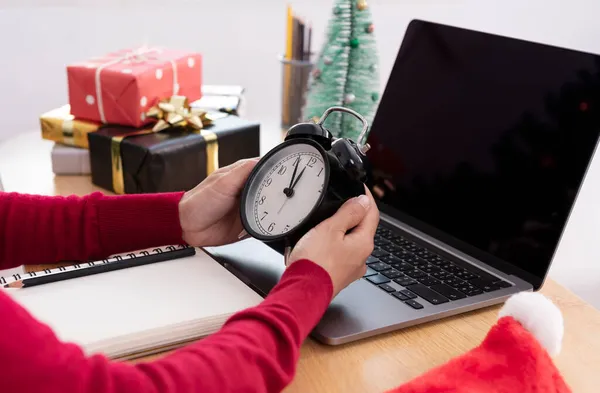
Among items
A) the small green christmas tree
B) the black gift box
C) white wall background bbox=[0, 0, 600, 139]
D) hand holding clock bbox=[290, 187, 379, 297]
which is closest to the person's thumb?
hand holding clock bbox=[290, 187, 379, 297]

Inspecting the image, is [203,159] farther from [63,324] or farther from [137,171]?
[63,324]

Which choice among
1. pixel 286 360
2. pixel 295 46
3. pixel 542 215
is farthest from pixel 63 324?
pixel 295 46

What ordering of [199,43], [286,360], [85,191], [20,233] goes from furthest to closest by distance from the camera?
[199,43] < [85,191] < [20,233] < [286,360]

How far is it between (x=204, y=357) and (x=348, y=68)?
80cm

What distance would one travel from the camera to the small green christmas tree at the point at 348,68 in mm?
1165

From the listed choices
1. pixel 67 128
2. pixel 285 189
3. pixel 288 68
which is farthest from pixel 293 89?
pixel 285 189

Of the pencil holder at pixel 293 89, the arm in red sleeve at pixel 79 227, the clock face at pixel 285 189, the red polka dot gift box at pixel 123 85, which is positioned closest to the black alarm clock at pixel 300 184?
the clock face at pixel 285 189

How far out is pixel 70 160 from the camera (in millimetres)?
1086

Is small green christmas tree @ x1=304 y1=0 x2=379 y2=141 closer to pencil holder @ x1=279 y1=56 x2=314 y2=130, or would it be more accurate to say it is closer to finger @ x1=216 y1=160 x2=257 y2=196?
pencil holder @ x1=279 y1=56 x2=314 y2=130

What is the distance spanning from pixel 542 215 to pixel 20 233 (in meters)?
0.63

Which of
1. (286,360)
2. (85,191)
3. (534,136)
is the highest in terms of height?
(534,136)

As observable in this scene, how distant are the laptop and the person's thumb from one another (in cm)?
10

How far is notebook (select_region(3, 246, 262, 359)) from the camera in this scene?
0.57 meters

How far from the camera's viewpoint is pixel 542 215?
0.74 metres
